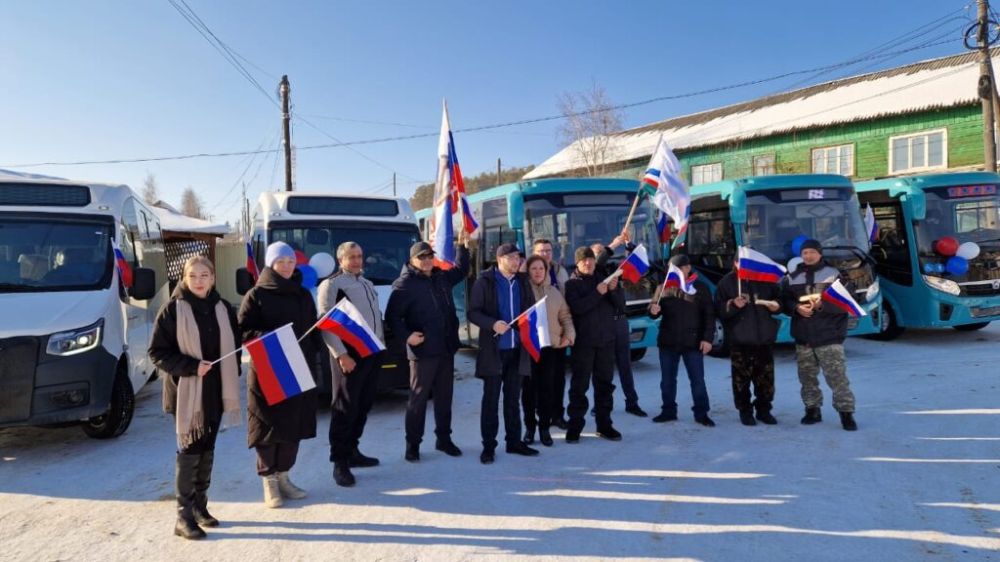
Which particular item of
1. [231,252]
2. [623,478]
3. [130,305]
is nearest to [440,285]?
[623,478]

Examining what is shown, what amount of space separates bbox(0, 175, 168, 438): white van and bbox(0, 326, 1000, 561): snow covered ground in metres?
0.55

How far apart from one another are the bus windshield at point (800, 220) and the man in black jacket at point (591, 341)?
523cm

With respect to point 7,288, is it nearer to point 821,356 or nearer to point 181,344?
point 181,344

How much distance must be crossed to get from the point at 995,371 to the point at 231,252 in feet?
69.5

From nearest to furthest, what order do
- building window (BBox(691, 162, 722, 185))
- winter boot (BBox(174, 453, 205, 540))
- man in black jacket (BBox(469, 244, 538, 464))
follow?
winter boot (BBox(174, 453, 205, 540)) → man in black jacket (BBox(469, 244, 538, 464)) → building window (BBox(691, 162, 722, 185))

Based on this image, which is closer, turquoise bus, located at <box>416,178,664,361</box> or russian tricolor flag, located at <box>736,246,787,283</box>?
russian tricolor flag, located at <box>736,246,787,283</box>

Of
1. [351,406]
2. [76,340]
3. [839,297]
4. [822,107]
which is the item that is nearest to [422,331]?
[351,406]

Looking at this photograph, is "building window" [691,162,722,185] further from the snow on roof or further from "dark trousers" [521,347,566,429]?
"dark trousers" [521,347,566,429]

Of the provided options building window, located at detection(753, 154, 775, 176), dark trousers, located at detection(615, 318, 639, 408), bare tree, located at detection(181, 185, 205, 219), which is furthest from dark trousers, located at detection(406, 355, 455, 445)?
bare tree, located at detection(181, 185, 205, 219)

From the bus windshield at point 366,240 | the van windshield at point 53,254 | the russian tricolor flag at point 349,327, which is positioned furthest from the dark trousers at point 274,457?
the bus windshield at point 366,240

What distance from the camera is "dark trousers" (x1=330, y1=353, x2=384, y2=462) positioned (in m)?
5.11

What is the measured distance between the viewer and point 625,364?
7469mm

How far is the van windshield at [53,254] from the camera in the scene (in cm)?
604

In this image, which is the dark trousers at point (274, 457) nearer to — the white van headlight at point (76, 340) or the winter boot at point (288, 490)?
the winter boot at point (288, 490)
